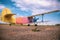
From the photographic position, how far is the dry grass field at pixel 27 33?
5.53 ft

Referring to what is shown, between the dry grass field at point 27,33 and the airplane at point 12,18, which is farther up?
the airplane at point 12,18

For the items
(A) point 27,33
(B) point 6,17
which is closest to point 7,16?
(B) point 6,17

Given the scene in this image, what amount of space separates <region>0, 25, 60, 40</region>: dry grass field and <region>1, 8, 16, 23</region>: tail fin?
73mm

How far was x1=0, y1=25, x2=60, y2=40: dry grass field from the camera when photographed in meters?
1.69

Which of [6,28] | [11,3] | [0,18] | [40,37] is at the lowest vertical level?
[40,37]

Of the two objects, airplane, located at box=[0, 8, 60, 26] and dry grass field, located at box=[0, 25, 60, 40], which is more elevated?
airplane, located at box=[0, 8, 60, 26]

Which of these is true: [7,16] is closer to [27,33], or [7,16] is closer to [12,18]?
[12,18]

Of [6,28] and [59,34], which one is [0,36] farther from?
[59,34]

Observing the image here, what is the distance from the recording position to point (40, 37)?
5.57ft

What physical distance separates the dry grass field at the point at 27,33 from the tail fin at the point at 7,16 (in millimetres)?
73

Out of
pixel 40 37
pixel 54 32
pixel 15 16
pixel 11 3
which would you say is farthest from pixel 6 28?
pixel 54 32

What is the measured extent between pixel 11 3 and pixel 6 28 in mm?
308

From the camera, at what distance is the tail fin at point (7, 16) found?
1.68 m

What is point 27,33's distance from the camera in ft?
5.57
